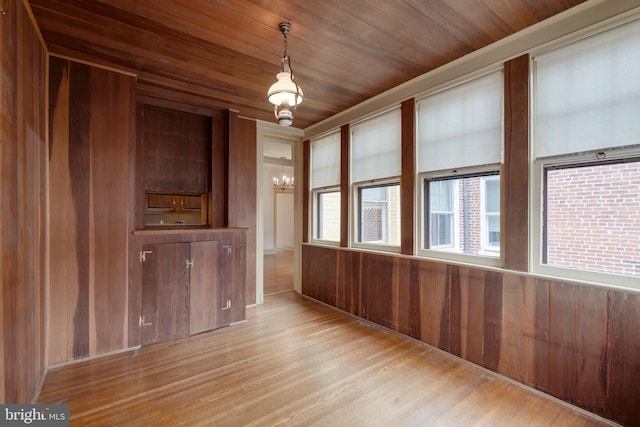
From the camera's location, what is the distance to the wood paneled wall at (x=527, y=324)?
1.84m

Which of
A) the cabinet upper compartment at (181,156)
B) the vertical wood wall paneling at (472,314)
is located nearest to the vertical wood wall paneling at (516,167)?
the vertical wood wall paneling at (472,314)

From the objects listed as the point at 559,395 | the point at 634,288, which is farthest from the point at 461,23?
the point at 559,395

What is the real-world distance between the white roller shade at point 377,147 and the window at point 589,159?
138 centimetres

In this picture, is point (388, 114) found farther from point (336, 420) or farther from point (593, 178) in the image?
point (336, 420)

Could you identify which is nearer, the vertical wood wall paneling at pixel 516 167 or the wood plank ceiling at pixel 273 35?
the wood plank ceiling at pixel 273 35

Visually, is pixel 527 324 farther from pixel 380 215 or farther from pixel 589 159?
pixel 380 215

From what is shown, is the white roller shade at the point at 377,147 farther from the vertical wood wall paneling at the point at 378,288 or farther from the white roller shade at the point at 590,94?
the white roller shade at the point at 590,94

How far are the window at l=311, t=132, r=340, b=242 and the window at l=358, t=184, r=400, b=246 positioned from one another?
0.49 m

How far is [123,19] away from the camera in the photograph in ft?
7.04

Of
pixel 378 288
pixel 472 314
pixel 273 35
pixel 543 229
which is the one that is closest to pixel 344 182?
pixel 378 288

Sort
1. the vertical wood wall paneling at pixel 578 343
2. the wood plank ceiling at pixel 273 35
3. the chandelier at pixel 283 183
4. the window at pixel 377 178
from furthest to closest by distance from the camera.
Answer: the chandelier at pixel 283 183
the window at pixel 377 178
the wood plank ceiling at pixel 273 35
the vertical wood wall paneling at pixel 578 343

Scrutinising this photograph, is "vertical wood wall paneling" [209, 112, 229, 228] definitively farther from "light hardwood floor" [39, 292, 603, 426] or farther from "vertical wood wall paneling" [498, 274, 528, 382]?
"vertical wood wall paneling" [498, 274, 528, 382]

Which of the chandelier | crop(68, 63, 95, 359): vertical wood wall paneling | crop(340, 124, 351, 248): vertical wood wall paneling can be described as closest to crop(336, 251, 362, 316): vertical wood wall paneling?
crop(340, 124, 351, 248): vertical wood wall paneling

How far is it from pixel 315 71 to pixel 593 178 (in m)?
2.45
